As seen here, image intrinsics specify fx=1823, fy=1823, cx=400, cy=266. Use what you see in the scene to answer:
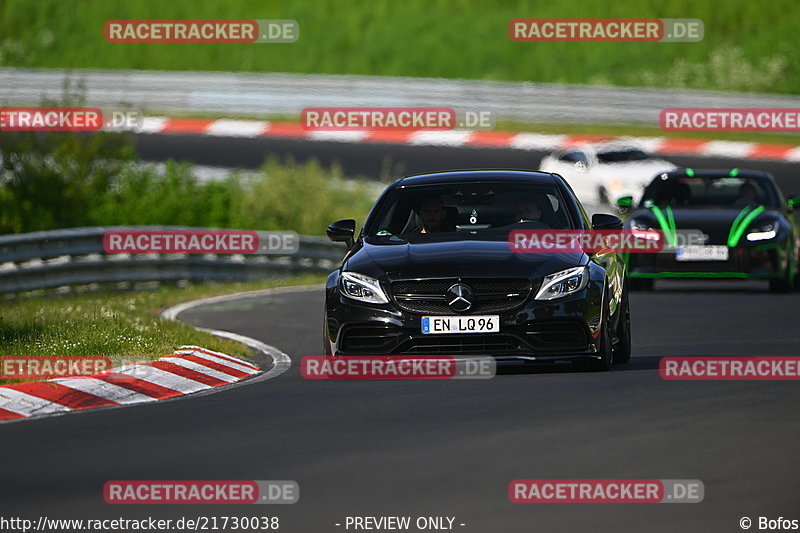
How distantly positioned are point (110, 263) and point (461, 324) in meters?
12.7

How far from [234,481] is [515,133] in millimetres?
32785

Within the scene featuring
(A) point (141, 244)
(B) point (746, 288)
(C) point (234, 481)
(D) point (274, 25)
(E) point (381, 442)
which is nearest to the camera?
(C) point (234, 481)

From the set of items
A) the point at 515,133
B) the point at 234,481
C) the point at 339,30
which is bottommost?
the point at 234,481

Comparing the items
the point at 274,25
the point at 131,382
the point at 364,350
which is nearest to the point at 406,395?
the point at 364,350

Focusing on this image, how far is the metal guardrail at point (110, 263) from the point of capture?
22.0 metres

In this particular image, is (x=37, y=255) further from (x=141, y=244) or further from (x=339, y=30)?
(x=339, y=30)

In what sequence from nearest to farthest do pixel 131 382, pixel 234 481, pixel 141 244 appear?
pixel 234 481
pixel 131 382
pixel 141 244

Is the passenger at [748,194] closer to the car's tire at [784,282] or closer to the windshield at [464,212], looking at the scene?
the car's tire at [784,282]

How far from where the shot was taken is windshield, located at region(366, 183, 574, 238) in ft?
42.6

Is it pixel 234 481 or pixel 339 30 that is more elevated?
pixel 339 30

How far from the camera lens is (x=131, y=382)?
11.9 m

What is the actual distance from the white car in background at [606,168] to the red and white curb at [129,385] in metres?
19.8

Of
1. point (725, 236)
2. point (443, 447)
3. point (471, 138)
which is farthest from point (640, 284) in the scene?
point (471, 138)

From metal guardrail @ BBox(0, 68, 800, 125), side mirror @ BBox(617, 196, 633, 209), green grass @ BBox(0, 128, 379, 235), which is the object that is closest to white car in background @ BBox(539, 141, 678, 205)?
green grass @ BBox(0, 128, 379, 235)
